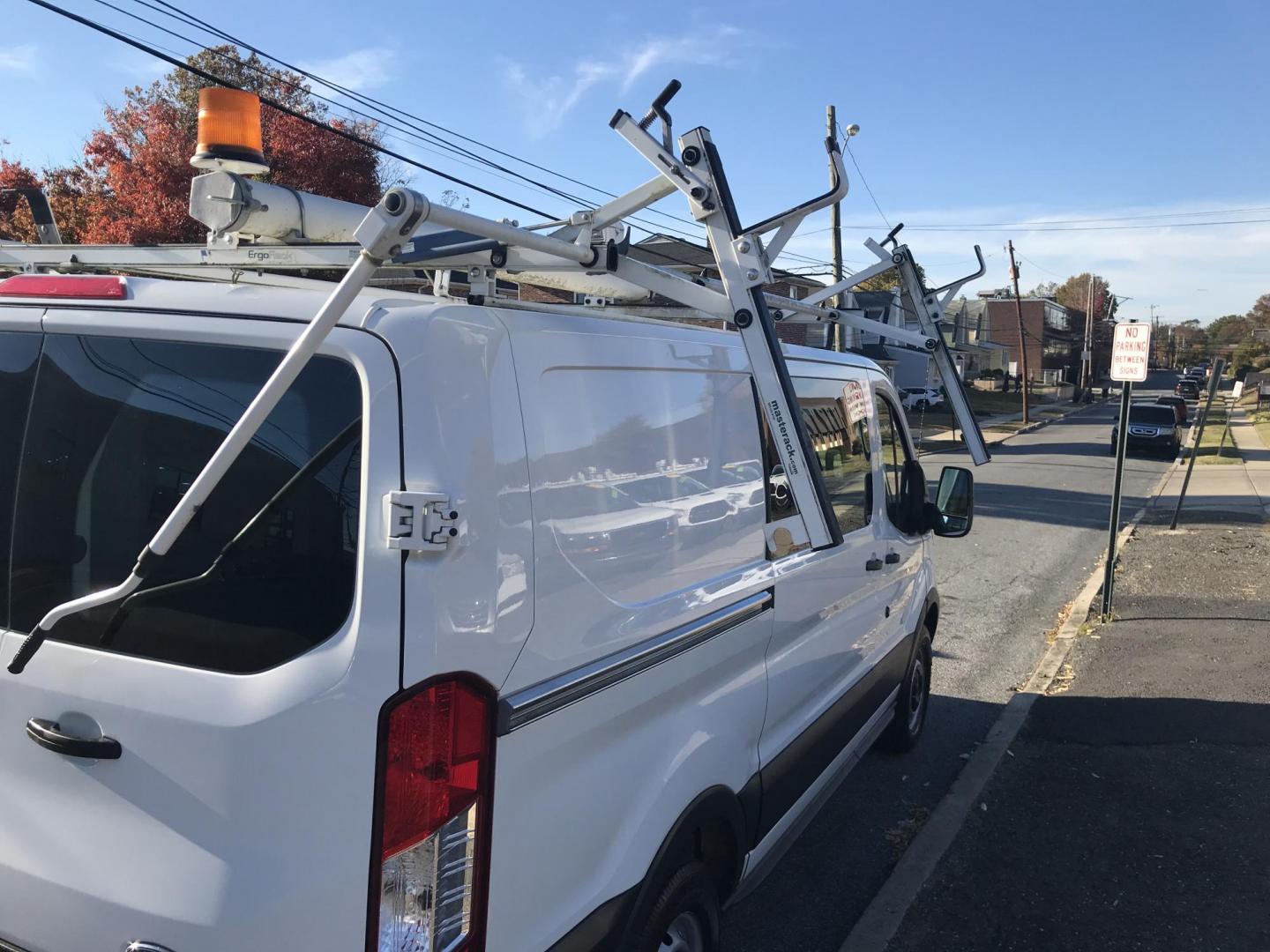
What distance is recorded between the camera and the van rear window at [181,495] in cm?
173

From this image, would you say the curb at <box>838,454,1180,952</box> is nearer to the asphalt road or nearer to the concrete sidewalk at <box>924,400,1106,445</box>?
the asphalt road

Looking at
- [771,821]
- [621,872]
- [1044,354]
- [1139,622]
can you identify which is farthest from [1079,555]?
[1044,354]

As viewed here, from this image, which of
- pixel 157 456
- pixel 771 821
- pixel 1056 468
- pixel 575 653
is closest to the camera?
pixel 157 456

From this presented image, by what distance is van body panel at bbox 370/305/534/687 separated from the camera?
5.70 ft

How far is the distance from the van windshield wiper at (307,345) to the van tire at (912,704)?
4.22 metres

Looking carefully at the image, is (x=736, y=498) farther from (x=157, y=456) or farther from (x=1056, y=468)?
(x=1056, y=468)

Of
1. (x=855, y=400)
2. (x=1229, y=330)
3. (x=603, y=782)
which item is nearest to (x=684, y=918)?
(x=603, y=782)

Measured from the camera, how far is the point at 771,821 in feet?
10.6

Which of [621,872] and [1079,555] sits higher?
[621,872]

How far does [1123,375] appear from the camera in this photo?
349 inches

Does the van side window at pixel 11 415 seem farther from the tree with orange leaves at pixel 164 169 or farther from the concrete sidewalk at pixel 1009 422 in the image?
the concrete sidewalk at pixel 1009 422

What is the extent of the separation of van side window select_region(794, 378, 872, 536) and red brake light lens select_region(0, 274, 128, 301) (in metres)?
2.28

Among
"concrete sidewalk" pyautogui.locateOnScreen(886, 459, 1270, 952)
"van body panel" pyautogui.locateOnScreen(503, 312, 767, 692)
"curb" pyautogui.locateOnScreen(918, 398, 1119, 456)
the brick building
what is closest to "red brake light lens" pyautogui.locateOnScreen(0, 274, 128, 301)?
"van body panel" pyautogui.locateOnScreen(503, 312, 767, 692)

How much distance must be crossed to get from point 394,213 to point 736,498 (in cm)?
157
